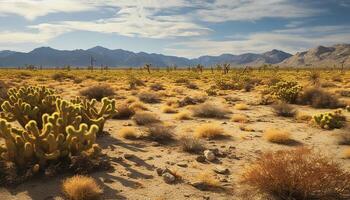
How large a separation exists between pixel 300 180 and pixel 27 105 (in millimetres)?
7477

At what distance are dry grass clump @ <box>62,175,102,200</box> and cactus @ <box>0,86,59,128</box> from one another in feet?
14.3

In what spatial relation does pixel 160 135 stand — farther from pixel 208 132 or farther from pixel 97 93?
pixel 97 93

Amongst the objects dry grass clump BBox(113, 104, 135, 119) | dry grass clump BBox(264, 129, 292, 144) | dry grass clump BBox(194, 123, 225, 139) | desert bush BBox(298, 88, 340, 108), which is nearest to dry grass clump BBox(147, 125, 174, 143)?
dry grass clump BBox(194, 123, 225, 139)

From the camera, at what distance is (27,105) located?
10.9 metres

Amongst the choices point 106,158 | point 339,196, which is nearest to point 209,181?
point 339,196

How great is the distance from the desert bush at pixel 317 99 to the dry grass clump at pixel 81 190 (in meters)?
15.0

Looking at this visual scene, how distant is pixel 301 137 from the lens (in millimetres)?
12641

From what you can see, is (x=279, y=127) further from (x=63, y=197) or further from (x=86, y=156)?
(x=63, y=197)

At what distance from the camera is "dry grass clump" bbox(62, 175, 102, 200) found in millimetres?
6926

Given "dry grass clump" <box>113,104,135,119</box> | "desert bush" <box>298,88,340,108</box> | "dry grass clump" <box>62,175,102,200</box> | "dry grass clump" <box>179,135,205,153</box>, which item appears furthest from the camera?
"desert bush" <box>298,88,340,108</box>

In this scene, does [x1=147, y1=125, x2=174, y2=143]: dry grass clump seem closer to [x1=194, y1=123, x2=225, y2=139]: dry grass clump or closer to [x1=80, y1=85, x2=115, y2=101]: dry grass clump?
[x1=194, y1=123, x2=225, y2=139]: dry grass clump

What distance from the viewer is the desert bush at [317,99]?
19.6m

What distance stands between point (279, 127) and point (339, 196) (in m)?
7.47

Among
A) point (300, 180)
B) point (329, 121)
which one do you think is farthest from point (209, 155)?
point (329, 121)
